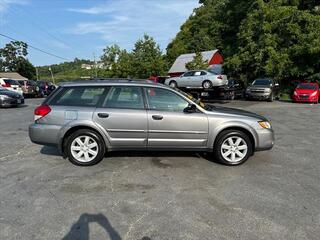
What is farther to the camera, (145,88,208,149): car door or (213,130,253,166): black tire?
(213,130,253,166): black tire

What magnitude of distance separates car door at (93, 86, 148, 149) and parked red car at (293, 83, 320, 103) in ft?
66.1

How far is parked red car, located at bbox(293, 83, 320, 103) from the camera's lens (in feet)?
75.2

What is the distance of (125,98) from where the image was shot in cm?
619

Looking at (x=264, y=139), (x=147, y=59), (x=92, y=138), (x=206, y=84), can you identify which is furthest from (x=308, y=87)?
(x=147, y=59)

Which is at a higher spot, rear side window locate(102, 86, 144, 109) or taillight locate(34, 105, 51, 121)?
rear side window locate(102, 86, 144, 109)

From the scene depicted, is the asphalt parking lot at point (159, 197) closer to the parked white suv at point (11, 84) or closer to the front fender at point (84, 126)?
the front fender at point (84, 126)

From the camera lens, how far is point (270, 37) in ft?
91.9

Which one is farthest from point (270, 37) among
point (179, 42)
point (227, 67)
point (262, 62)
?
point (179, 42)

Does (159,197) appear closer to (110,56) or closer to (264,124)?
(264,124)

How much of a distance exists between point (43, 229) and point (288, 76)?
92.6ft

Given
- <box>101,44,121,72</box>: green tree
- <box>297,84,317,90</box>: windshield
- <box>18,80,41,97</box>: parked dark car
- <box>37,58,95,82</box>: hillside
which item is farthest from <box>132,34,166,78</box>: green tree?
<box>37,58,95,82</box>: hillside

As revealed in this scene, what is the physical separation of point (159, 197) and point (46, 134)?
9.00 ft

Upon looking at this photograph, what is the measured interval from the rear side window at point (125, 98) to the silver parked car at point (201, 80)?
1230 centimetres

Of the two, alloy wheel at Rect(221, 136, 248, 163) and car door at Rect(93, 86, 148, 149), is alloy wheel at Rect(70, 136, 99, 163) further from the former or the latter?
alloy wheel at Rect(221, 136, 248, 163)
